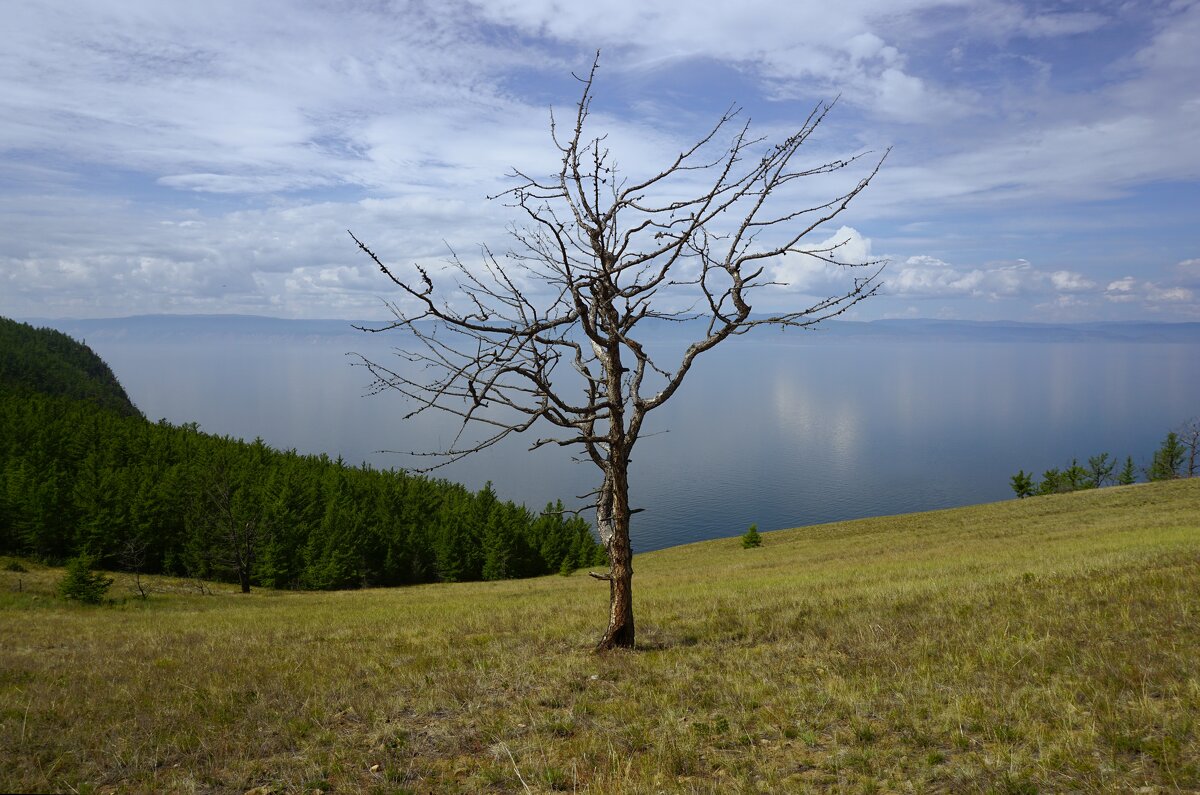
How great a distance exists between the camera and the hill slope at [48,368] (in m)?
109

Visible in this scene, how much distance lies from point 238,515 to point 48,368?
98.7 meters

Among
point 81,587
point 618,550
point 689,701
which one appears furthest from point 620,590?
point 81,587

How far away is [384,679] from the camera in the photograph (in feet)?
30.6

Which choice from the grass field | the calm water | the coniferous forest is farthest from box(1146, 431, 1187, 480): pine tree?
the grass field

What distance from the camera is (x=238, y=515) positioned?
54188 millimetres

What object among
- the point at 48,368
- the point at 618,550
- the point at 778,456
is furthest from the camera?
the point at 778,456

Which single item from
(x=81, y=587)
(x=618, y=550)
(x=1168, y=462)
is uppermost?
(x=618, y=550)

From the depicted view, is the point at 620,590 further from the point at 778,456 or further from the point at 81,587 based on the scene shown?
the point at 778,456

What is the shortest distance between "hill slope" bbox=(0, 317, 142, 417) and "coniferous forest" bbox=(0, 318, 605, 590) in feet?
101

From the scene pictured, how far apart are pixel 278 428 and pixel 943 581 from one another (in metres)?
176

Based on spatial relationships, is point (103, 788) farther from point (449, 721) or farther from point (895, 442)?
point (895, 442)

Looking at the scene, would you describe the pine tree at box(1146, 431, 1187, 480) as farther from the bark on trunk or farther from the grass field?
the bark on trunk

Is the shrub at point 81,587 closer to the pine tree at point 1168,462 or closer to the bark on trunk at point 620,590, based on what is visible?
the bark on trunk at point 620,590

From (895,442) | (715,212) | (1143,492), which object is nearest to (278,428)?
(895,442)
